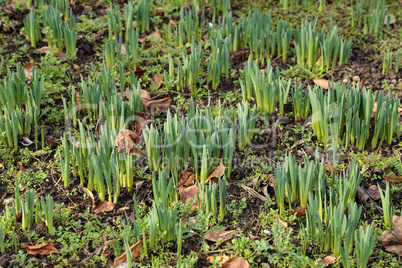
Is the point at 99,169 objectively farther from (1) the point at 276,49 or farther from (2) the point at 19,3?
(2) the point at 19,3

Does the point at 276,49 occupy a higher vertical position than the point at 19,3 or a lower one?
lower

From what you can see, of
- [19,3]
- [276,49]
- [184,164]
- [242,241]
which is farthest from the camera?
[19,3]

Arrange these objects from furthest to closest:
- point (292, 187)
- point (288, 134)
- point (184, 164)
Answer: point (288, 134)
point (184, 164)
point (292, 187)

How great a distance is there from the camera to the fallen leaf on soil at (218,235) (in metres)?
2.38

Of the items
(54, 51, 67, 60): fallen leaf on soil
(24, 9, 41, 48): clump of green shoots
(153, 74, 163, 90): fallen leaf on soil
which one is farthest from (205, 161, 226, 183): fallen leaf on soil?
(24, 9, 41, 48): clump of green shoots

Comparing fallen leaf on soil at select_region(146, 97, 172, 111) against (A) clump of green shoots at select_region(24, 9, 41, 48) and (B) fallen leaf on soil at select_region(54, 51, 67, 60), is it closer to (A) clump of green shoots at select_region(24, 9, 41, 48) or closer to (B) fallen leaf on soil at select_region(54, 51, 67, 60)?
(B) fallen leaf on soil at select_region(54, 51, 67, 60)

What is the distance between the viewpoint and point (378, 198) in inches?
103

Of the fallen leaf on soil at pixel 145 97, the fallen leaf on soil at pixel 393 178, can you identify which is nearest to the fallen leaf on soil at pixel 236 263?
the fallen leaf on soil at pixel 393 178

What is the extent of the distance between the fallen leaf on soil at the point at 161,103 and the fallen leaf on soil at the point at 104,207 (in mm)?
1007

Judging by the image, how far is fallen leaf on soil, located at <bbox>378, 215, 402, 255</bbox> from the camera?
2.26 m

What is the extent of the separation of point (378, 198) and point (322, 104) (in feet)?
2.17

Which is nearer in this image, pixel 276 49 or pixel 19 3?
pixel 276 49

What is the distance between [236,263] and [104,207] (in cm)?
83

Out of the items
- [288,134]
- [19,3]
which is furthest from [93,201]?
[19,3]
